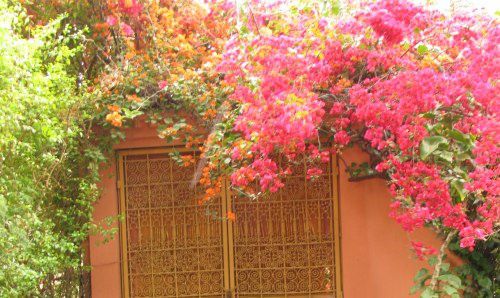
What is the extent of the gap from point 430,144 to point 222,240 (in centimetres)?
237

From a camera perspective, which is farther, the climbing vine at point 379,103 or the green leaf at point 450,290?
the green leaf at point 450,290

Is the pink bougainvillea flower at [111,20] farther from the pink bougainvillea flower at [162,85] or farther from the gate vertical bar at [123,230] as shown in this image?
the gate vertical bar at [123,230]

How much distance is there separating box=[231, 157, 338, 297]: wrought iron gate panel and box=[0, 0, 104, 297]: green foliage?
1.43m

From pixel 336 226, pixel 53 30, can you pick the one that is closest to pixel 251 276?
pixel 336 226

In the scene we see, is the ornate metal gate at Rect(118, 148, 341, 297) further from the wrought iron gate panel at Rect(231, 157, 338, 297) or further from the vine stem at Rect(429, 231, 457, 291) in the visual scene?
the vine stem at Rect(429, 231, 457, 291)

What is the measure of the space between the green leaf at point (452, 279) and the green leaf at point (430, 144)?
94cm

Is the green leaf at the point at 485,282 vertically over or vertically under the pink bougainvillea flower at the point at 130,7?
under

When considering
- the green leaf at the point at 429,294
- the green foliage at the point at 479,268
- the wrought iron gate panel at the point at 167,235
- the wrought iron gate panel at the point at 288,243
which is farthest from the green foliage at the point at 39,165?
the green foliage at the point at 479,268

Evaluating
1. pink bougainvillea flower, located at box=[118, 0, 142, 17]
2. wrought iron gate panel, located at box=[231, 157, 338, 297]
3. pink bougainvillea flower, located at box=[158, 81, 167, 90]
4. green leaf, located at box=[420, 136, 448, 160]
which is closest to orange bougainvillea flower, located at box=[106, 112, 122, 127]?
pink bougainvillea flower, located at box=[158, 81, 167, 90]

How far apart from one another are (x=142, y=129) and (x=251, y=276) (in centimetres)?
169

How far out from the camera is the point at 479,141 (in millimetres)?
3564

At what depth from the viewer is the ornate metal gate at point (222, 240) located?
17.1 ft

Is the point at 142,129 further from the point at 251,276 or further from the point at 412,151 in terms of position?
the point at 412,151

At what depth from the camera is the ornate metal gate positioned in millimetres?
5227
